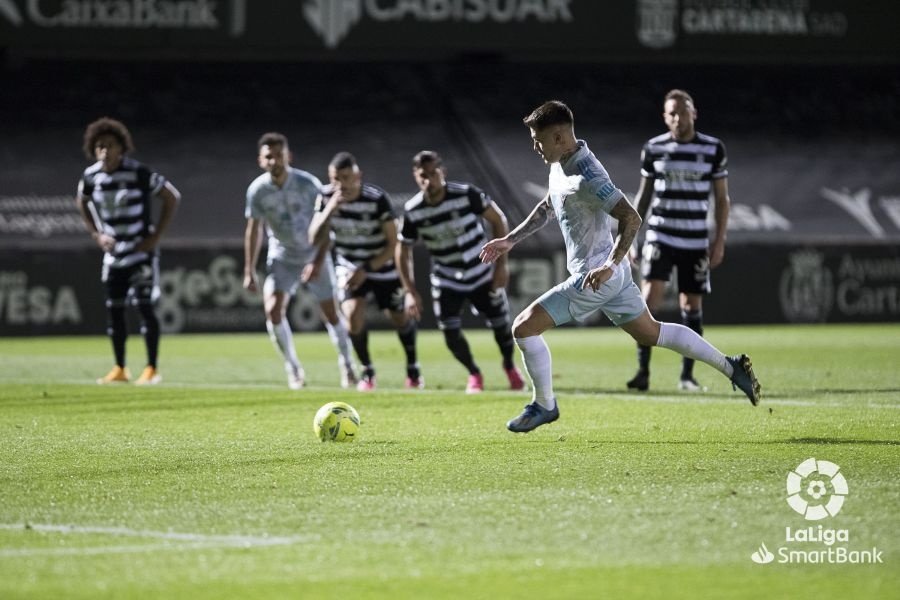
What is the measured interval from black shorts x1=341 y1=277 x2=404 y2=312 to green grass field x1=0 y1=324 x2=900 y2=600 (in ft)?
2.70

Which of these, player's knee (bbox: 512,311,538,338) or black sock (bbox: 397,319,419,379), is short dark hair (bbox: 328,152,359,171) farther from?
player's knee (bbox: 512,311,538,338)

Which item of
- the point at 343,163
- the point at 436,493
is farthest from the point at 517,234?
the point at 343,163

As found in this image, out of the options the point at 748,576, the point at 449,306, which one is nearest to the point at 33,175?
the point at 449,306

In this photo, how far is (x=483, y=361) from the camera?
15.8 m

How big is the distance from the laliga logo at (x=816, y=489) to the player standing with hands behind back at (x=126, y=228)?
734 cm

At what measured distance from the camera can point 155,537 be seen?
5297 millimetres

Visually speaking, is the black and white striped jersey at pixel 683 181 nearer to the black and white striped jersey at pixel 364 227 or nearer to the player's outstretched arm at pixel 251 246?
the black and white striped jersey at pixel 364 227

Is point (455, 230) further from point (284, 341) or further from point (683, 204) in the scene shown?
point (284, 341)

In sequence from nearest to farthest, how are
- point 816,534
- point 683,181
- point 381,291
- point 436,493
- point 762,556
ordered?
point 762,556, point 816,534, point 436,493, point 683,181, point 381,291

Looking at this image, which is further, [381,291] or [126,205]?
[126,205]

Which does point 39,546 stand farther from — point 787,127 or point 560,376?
point 787,127

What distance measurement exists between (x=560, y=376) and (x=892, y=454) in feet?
20.4

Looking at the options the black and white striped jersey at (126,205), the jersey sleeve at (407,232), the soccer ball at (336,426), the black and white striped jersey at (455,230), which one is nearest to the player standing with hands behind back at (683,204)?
the black and white striped jersey at (455,230)

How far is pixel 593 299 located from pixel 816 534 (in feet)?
9.53
